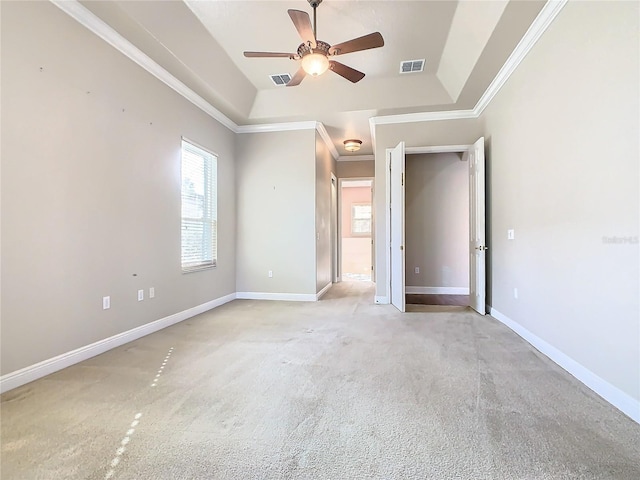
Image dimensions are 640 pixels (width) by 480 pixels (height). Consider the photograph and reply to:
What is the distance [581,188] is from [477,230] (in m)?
2.17

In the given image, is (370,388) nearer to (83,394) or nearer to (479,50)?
(83,394)

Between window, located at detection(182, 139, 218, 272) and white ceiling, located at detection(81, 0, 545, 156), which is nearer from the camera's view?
white ceiling, located at detection(81, 0, 545, 156)

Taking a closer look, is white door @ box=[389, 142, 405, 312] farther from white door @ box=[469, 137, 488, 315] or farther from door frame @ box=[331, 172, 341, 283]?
door frame @ box=[331, 172, 341, 283]

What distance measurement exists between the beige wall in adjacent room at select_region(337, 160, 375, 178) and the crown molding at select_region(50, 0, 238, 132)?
363 cm

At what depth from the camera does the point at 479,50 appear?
10.5ft

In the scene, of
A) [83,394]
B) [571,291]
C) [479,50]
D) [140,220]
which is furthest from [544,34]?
[83,394]

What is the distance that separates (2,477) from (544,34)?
14.5ft

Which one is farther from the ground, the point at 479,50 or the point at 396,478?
the point at 479,50

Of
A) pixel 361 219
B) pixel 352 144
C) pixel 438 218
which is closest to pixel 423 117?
pixel 352 144

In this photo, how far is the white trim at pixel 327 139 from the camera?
5258mm

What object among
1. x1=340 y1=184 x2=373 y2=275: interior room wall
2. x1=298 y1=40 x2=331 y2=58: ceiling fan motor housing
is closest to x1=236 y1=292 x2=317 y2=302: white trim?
x1=298 y1=40 x2=331 y2=58: ceiling fan motor housing

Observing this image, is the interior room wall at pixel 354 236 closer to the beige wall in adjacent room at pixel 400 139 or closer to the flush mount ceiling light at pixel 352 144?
the flush mount ceiling light at pixel 352 144

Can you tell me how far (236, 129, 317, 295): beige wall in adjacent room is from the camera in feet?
17.1

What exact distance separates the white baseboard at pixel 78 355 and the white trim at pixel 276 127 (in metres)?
3.05
